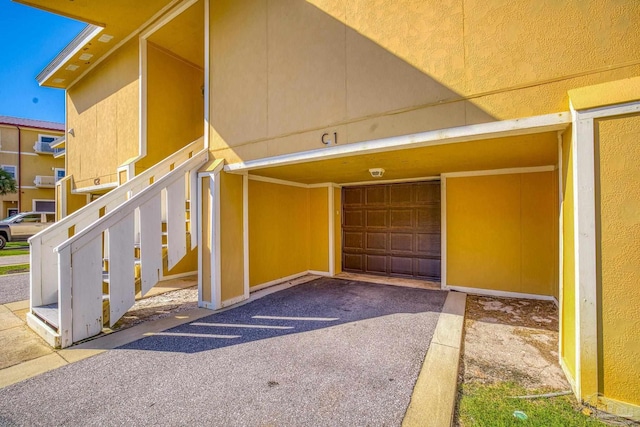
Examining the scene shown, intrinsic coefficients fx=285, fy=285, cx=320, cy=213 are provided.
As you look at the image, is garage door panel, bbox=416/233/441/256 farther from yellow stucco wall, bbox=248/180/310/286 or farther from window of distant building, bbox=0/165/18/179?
window of distant building, bbox=0/165/18/179

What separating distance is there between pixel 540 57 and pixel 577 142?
92 centimetres

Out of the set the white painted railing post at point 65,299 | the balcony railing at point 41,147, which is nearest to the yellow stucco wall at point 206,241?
the white painted railing post at point 65,299

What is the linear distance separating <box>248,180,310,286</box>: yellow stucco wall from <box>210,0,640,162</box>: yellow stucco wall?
4.52 feet

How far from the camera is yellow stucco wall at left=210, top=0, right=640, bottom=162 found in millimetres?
2570

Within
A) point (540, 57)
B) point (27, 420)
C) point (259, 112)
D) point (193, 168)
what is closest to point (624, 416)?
point (540, 57)

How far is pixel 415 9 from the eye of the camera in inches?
130

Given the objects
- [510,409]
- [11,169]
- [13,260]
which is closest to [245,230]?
[510,409]

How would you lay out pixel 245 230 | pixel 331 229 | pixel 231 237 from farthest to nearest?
1. pixel 331 229
2. pixel 245 230
3. pixel 231 237

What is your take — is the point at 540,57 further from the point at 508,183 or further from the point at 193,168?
the point at 193,168

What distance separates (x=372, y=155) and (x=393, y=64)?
115 cm

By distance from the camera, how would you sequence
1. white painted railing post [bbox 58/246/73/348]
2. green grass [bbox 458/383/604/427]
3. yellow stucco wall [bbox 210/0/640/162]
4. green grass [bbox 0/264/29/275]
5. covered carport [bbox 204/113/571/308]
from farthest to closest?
1. green grass [bbox 0/264/29/275]
2. covered carport [bbox 204/113/571/308]
3. white painted railing post [bbox 58/246/73/348]
4. yellow stucco wall [bbox 210/0/640/162]
5. green grass [bbox 458/383/604/427]

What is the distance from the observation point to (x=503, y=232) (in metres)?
5.45

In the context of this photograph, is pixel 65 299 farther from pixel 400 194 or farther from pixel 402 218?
pixel 400 194

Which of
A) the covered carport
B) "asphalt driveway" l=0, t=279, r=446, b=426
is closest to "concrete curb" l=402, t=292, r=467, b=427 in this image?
"asphalt driveway" l=0, t=279, r=446, b=426
